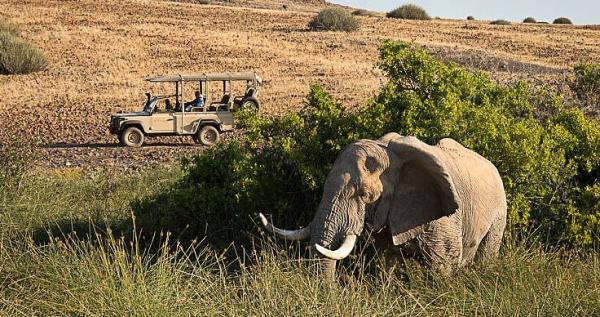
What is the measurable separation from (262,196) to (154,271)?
297cm

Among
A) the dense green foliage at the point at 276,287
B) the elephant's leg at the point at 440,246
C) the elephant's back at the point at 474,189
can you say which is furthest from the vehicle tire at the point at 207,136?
the elephant's leg at the point at 440,246

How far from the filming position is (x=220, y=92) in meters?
28.3

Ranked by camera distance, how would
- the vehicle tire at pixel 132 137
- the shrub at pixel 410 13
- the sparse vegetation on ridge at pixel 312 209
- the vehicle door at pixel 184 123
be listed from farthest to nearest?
1. the shrub at pixel 410 13
2. the vehicle door at pixel 184 123
3. the vehicle tire at pixel 132 137
4. the sparse vegetation on ridge at pixel 312 209

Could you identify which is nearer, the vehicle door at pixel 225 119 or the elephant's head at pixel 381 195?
the elephant's head at pixel 381 195

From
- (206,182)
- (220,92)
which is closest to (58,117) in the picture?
(220,92)

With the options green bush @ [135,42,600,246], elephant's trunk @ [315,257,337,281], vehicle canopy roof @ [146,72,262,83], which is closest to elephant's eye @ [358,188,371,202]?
elephant's trunk @ [315,257,337,281]

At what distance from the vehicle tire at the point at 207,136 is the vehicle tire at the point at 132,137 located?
122 cm

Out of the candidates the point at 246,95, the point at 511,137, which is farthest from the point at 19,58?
the point at 511,137

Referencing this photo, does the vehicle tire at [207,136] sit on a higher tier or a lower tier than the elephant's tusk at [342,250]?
→ lower

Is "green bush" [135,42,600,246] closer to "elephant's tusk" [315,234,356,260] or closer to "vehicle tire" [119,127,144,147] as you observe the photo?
"elephant's tusk" [315,234,356,260]

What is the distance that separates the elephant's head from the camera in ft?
23.0

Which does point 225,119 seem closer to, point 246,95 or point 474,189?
point 246,95

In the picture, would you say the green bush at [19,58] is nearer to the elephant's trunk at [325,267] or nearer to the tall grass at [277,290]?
the tall grass at [277,290]

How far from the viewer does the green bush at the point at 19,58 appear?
105 feet
